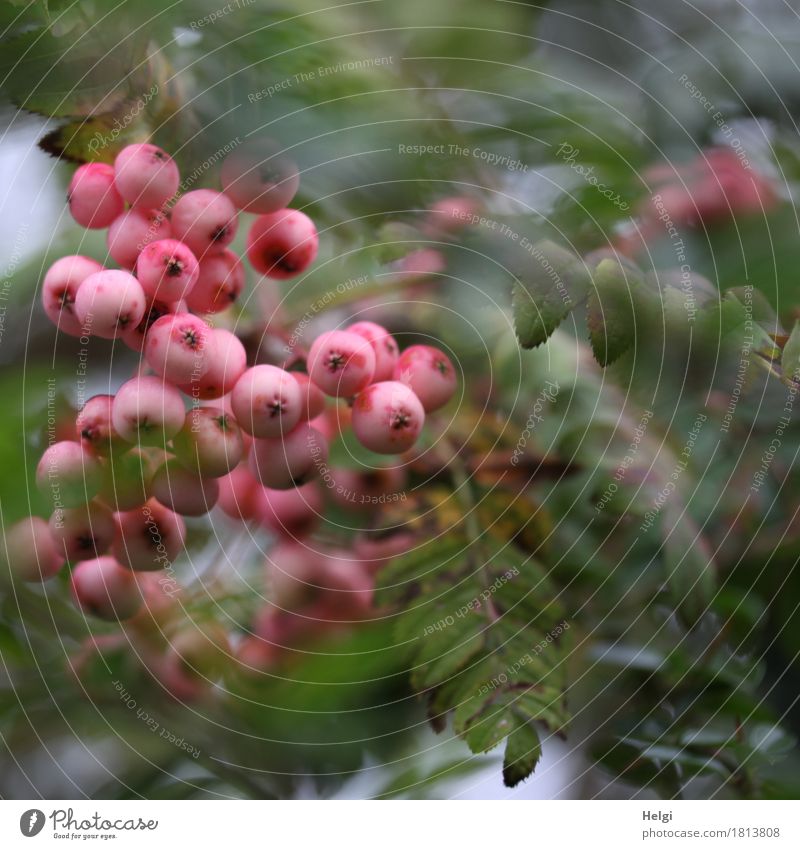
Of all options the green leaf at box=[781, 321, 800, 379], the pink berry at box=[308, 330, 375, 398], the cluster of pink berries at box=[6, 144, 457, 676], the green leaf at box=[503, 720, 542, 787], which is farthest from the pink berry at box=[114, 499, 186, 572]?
the green leaf at box=[781, 321, 800, 379]

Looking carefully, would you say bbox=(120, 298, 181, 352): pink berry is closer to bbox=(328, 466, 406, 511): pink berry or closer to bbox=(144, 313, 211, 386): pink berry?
bbox=(144, 313, 211, 386): pink berry

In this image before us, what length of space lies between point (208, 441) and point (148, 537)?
0.06m

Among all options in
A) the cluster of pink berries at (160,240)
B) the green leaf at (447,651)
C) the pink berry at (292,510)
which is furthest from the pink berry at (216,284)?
the green leaf at (447,651)

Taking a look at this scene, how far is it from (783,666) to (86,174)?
0.48 m

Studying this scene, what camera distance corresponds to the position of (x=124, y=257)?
42 cm

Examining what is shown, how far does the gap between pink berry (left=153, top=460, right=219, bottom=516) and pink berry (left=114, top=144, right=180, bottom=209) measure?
0.13m

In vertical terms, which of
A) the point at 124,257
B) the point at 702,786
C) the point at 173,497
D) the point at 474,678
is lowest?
the point at 702,786

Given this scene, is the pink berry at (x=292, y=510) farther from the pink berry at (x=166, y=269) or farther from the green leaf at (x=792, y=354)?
the green leaf at (x=792, y=354)

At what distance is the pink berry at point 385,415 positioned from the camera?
1.41 feet

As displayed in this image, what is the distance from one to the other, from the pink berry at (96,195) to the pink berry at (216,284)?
0.05 meters

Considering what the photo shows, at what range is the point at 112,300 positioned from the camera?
16.1 inches

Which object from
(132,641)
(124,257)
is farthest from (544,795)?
(124,257)

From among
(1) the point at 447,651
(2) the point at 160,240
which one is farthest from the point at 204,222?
(1) the point at 447,651

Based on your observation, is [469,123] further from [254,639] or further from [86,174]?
Answer: [254,639]
